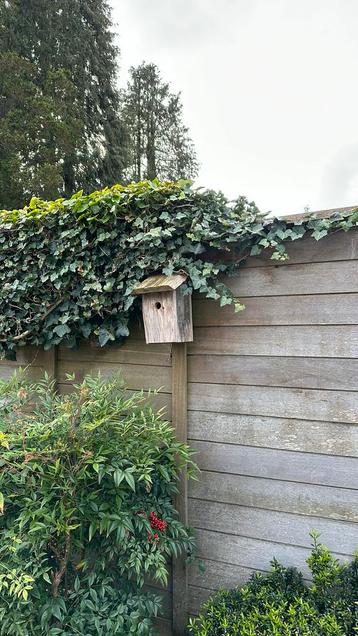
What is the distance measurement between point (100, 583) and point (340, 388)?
41.7 inches

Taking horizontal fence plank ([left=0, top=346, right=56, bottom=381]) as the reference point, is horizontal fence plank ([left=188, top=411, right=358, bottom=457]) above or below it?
below

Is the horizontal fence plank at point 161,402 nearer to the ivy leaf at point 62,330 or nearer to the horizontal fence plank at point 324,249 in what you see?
the ivy leaf at point 62,330

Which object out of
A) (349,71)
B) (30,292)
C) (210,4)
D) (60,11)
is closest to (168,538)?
(30,292)

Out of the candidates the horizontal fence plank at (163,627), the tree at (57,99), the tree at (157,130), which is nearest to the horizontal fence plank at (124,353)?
the horizontal fence plank at (163,627)

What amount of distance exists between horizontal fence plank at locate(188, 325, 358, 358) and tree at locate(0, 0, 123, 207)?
21.7 ft

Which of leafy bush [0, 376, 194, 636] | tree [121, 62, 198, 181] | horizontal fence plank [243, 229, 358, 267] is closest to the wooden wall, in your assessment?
horizontal fence plank [243, 229, 358, 267]

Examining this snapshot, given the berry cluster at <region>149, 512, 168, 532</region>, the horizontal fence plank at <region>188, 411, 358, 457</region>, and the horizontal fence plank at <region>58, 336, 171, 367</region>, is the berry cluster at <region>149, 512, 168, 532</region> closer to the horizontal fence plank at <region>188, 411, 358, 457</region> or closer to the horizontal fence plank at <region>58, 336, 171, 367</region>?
the horizontal fence plank at <region>188, 411, 358, 457</region>

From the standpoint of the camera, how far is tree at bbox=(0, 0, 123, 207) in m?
7.12

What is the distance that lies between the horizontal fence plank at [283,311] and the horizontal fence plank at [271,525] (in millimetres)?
719

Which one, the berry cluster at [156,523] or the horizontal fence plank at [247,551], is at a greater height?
the berry cluster at [156,523]

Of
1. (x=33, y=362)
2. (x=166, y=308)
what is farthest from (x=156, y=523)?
(x=33, y=362)

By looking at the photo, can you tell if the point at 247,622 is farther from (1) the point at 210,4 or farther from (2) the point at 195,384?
(1) the point at 210,4

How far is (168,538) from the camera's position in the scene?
1.35m

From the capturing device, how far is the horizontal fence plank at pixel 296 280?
1339mm
